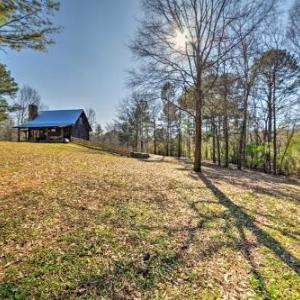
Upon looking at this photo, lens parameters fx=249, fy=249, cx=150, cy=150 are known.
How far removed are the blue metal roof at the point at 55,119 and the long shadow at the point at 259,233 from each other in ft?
86.9

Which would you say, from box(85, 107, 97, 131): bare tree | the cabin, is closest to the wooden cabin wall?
the cabin

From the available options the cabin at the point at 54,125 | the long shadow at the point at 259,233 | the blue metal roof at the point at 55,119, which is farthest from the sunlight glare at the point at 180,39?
the blue metal roof at the point at 55,119

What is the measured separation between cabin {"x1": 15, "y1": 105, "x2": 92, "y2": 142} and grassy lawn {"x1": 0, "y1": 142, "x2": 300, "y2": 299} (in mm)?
24432

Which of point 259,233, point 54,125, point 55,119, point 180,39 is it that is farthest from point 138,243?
point 55,119

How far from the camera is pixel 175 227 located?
486cm

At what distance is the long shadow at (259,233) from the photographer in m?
4.05

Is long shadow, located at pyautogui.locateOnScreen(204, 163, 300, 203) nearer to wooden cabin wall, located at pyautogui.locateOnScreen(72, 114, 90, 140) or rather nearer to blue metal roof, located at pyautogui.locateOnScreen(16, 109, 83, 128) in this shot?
wooden cabin wall, located at pyautogui.locateOnScreen(72, 114, 90, 140)

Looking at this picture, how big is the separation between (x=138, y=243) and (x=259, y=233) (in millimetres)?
2591

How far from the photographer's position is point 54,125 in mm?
29984

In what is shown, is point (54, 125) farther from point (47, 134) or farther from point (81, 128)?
point (81, 128)

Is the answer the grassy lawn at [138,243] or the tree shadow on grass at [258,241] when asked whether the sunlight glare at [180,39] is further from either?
the tree shadow on grass at [258,241]

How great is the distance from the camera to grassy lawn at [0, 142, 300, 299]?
121 inches

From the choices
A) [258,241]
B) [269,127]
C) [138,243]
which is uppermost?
[269,127]

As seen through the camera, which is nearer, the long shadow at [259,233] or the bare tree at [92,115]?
the long shadow at [259,233]
